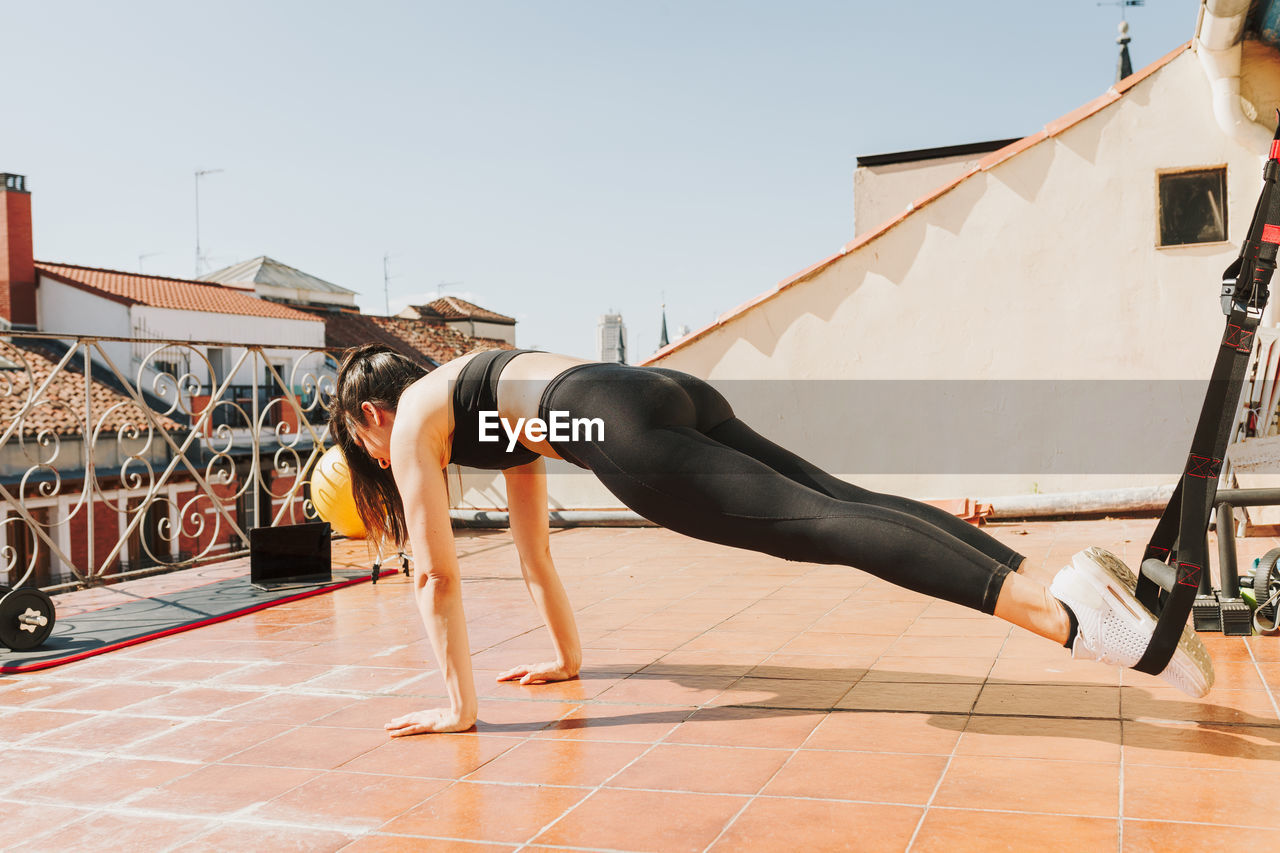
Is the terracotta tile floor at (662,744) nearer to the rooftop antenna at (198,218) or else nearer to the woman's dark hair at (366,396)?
the woman's dark hair at (366,396)

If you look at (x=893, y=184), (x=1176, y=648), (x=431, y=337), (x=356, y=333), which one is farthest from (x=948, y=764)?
(x=431, y=337)

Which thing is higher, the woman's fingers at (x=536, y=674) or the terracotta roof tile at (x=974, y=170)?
the terracotta roof tile at (x=974, y=170)

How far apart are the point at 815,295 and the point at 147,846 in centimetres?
673

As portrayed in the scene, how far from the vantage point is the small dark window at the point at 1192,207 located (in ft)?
23.9

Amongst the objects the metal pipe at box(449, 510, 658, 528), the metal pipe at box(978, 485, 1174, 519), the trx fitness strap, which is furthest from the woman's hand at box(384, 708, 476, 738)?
the metal pipe at box(978, 485, 1174, 519)

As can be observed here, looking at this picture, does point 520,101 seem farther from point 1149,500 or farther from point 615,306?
point 615,306

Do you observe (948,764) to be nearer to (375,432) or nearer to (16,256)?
(375,432)

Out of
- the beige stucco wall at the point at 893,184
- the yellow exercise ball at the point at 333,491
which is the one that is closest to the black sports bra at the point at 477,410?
the yellow exercise ball at the point at 333,491

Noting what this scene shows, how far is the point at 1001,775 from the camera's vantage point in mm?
2270

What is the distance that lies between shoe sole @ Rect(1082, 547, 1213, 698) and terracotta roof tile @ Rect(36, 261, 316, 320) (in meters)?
37.8

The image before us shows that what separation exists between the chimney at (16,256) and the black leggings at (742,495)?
36.3 meters

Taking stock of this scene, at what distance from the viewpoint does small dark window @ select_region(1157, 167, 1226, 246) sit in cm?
728

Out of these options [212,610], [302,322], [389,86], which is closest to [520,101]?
[389,86]

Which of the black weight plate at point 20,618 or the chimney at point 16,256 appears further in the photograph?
the chimney at point 16,256
